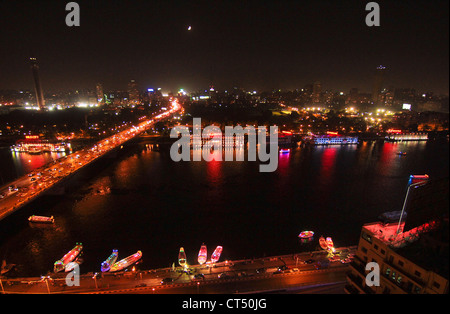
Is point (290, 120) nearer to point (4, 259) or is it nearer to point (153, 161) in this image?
point (153, 161)

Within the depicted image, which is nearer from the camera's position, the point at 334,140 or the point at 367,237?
the point at 367,237

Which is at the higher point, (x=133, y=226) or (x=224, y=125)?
(x=224, y=125)

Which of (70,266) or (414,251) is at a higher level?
(414,251)

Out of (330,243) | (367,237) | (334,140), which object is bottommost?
(330,243)

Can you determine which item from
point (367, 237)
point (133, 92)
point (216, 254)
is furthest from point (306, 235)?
point (133, 92)

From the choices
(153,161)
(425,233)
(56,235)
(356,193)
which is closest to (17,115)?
(153,161)

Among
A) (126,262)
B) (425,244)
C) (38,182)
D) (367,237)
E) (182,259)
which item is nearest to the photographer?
(425,244)

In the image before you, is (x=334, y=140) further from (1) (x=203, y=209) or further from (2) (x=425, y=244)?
(2) (x=425, y=244)

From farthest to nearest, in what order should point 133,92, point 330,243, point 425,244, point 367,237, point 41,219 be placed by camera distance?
point 133,92 < point 41,219 < point 330,243 < point 367,237 < point 425,244
